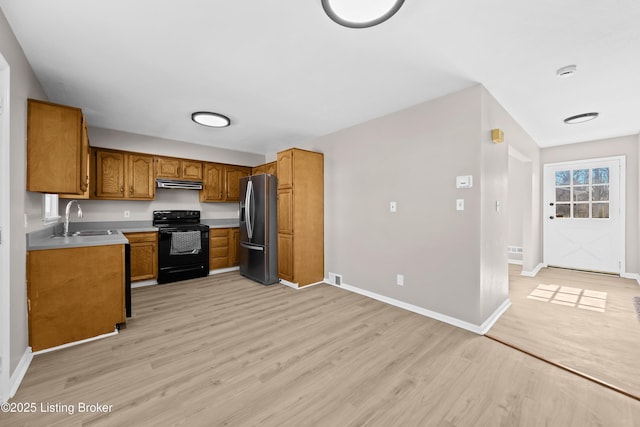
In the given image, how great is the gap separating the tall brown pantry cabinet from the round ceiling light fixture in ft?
11.5

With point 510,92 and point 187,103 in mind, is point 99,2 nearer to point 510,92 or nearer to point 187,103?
point 187,103

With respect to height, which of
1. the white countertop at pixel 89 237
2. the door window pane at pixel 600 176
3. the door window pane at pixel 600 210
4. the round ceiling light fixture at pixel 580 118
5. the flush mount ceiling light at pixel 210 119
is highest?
the flush mount ceiling light at pixel 210 119

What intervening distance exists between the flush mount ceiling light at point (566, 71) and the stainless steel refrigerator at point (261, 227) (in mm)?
3571

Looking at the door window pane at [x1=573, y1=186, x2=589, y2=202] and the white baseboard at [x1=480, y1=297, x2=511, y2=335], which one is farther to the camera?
the door window pane at [x1=573, y1=186, x2=589, y2=202]

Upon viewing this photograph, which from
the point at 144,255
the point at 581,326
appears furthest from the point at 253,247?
the point at 581,326

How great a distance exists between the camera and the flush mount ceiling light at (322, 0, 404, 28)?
1493mm

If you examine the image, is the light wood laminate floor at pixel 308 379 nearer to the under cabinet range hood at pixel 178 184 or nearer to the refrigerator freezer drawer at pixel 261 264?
the refrigerator freezer drawer at pixel 261 264

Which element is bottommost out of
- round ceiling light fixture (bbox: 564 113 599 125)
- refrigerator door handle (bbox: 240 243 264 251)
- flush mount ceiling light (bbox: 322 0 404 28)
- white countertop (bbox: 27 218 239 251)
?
refrigerator door handle (bbox: 240 243 264 251)

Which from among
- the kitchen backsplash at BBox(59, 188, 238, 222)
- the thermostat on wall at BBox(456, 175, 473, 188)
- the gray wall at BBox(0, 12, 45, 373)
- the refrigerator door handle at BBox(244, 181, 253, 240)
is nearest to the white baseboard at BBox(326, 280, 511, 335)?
the thermostat on wall at BBox(456, 175, 473, 188)

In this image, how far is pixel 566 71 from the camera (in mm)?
2252

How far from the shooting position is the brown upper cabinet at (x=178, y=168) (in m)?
4.50

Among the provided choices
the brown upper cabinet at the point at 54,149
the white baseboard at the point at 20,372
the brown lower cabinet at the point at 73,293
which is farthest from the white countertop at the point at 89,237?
the white baseboard at the point at 20,372

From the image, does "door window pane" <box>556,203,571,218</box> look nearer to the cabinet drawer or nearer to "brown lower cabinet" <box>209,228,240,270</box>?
"brown lower cabinet" <box>209,228,240,270</box>

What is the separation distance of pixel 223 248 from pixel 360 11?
175 inches
